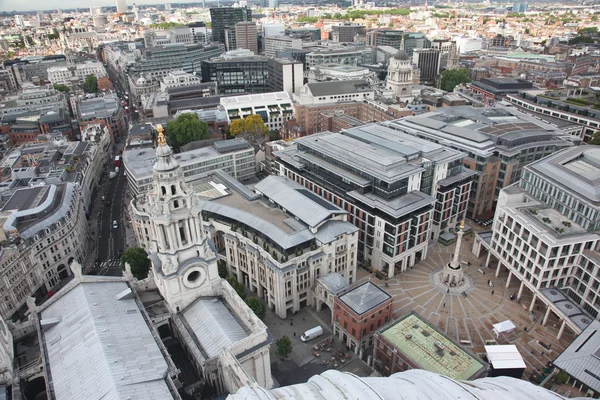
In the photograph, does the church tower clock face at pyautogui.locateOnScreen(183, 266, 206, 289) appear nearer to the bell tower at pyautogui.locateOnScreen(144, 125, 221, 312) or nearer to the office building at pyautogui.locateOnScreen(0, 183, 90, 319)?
the bell tower at pyautogui.locateOnScreen(144, 125, 221, 312)

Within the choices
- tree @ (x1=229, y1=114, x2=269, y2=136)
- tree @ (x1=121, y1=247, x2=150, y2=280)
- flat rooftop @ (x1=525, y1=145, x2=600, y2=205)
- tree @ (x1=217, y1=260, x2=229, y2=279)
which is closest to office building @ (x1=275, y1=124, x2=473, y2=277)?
flat rooftop @ (x1=525, y1=145, x2=600, y2=205)

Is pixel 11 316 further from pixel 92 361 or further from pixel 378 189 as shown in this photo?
pixel 378 189

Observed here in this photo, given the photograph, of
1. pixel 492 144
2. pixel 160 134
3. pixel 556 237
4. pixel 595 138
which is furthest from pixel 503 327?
pixel 595 138

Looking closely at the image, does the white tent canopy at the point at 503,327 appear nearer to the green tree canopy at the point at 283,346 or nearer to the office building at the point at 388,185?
the office building at the point at 388,185

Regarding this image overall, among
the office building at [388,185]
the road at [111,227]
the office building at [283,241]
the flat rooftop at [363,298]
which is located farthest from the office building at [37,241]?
the flat rooftop at [363,298]

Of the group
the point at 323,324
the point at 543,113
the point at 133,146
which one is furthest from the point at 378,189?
the point at 543,113

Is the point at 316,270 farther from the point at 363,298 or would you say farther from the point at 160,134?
the point at 160,134
